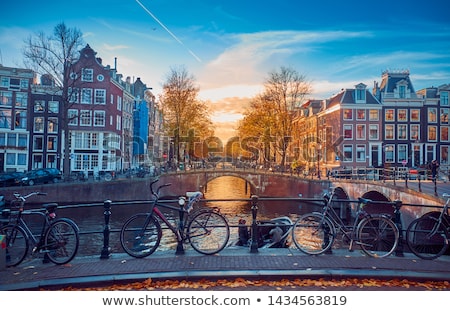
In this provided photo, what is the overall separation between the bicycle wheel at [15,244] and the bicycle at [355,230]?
309cm

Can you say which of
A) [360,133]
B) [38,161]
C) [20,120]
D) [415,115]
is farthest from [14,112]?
[415,115]

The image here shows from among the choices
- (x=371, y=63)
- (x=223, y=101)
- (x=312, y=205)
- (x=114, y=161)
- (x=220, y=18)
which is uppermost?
(x=220, y=18)

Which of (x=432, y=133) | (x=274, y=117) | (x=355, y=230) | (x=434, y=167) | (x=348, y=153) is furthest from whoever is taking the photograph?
(x=274, y=117)

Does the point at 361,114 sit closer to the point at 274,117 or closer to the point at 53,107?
the point at 274,117

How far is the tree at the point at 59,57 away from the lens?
634 centimetres

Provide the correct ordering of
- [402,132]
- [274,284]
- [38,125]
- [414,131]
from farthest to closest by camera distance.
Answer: [38,125], [402,132], [414,131], [274,284]

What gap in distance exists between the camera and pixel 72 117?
33.9 ft

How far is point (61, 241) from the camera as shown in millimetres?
3893

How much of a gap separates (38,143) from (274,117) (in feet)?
34.8

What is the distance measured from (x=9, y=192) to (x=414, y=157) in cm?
1380

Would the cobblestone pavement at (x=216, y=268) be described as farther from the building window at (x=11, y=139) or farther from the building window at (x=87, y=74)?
the building window at (x=87, y=74)
